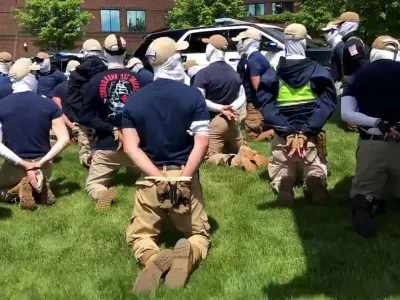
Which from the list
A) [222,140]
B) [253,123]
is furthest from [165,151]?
[253,123]

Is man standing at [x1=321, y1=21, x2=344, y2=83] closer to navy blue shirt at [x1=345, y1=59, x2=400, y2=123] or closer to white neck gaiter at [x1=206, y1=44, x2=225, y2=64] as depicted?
white neck gaiter at [x1=206, y1=44, x2=225, y2=64]

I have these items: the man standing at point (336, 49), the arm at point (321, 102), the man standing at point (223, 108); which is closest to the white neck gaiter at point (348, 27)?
the man standing at point (336, 49)

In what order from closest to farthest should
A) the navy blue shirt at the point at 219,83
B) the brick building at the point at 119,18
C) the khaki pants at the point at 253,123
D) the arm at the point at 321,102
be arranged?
the arm at the point at 321,102
the navy blue shirt at the point at 219,83
the khaki pants at the point at 253,123
the brick building at the point at 119,18

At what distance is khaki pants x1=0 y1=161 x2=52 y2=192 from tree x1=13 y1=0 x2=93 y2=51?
108 feet

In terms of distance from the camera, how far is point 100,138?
706 centimetres

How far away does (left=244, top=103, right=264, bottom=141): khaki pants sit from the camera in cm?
1036

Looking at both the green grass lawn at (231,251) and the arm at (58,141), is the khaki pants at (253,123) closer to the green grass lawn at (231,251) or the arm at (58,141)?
the green grass lawn at (231,251)

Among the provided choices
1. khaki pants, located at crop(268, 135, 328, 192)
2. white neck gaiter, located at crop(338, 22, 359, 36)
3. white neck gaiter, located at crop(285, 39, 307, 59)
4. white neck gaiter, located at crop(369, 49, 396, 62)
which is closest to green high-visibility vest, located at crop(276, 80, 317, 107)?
white neck gaiter, located at crop(285, 39, 307, 59)

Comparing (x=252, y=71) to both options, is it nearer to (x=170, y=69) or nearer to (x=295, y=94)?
(x=295, y=94)

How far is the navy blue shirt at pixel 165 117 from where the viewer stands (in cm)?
487

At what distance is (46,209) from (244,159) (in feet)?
9.36

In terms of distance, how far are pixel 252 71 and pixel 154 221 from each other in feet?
16.6

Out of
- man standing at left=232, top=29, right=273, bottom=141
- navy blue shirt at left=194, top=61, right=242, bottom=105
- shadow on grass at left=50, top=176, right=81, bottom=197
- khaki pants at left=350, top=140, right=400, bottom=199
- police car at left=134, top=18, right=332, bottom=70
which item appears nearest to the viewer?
khaki pants at left=350, top=140, right=400, bottom=199

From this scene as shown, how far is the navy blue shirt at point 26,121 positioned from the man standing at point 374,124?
3.47 metres
